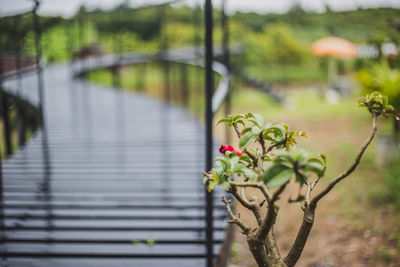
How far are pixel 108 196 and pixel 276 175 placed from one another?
2762 mm

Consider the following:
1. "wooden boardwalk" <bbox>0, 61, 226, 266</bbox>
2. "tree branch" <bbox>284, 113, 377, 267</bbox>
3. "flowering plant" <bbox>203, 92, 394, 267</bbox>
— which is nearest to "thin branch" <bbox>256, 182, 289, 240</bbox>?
"flowering plant" <bbox>203, 92, 394, 267</bbox>

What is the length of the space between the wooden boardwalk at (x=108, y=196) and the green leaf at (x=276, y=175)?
1741 millimetres

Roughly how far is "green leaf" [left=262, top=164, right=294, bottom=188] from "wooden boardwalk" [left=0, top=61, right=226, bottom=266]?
A: 1741 mm

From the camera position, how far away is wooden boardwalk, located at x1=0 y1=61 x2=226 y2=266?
9.00 feet

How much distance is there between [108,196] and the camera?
3.55m

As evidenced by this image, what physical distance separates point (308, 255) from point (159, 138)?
250cm

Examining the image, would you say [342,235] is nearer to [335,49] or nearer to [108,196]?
[108,196]

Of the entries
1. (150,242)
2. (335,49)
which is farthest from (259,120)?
(335,49)

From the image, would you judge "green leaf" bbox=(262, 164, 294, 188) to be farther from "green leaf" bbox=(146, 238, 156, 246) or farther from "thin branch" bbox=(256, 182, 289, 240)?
"green leaf" bbox=(146, 238, 156, 246)

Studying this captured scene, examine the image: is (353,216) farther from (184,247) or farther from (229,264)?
(184,247)

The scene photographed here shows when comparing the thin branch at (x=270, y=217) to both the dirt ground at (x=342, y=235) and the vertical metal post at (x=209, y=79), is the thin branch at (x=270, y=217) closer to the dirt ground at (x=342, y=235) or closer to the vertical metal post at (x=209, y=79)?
the vertical metal post at (x=209, y=79)

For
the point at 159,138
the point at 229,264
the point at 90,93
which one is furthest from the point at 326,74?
the point at 229,264

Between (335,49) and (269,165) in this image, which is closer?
(269,165)

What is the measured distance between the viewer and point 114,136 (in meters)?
5.43
